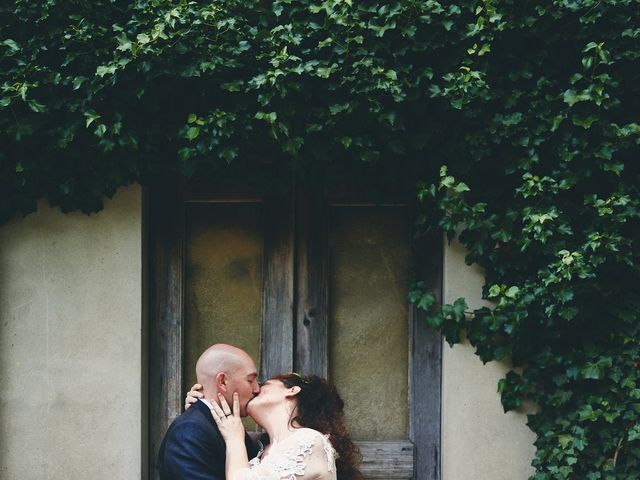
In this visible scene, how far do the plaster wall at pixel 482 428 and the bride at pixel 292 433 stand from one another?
2.53 ft

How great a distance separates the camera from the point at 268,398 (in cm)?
385

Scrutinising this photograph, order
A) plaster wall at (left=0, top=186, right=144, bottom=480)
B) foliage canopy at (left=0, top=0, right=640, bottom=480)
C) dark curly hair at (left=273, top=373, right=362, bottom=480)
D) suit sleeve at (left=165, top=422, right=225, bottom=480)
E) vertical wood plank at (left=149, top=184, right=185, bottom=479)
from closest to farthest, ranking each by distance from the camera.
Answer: suit sleeve at (left=165, top=422, right=225, bottom=480) → dark curly hair at (left=273, top=373, right=362, bottom=480) → foliage canopy at (left=0, top=0, right=640, bottom=480) → plaster wall at (left=0, top=186, right=144, bottom=480) → vertical wood plank at (left=149, top=184, right=185, bottom=479)

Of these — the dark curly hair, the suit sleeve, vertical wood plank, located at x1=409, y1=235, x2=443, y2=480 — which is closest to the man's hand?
the suit sleeve

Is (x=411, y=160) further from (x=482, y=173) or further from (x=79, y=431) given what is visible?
(x=79, y=431)

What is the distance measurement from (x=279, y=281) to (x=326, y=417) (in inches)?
42.2

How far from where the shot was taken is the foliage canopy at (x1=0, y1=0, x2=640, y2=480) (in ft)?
13.4

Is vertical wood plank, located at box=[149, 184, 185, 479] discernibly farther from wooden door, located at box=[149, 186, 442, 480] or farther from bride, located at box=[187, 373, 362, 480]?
bride, located at box=[187, 373, 362, 480]

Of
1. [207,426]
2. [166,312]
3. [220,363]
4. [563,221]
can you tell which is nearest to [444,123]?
[563,221]

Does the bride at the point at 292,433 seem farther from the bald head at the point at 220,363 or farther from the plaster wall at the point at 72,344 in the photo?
the plaster wall at the point at 72,344

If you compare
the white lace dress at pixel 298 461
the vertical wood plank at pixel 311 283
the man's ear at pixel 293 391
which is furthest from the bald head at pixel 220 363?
the vertical wood plank at pixel 311 283

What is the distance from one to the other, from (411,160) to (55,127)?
6.70 feet

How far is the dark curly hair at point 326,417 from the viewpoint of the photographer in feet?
12.5

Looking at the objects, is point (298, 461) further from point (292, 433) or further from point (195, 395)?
point (195, 395)

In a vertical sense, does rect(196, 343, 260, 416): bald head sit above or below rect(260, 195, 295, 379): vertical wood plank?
below
